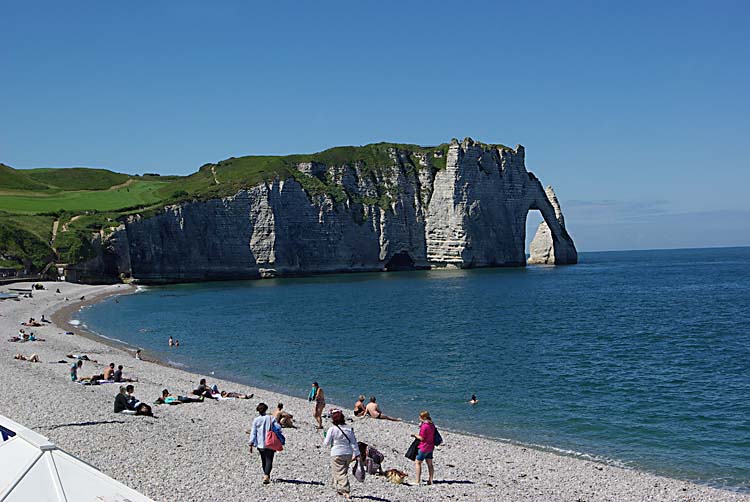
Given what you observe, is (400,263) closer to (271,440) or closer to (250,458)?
(250,458)

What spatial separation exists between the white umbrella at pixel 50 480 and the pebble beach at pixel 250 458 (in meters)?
5.20

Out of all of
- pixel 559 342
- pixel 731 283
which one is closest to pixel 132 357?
pixel 559 342

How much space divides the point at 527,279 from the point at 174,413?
271ft

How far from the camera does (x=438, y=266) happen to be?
424ft

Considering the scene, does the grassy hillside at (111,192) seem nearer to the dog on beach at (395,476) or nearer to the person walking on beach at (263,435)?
the person walking on beach at (263,435)

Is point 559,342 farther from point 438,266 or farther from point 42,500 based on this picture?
point 438,266

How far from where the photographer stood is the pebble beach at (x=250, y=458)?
45.9ft

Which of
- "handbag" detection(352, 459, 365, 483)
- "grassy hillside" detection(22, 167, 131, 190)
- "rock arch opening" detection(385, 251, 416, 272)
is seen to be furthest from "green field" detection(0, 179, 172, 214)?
"handbag" detection(352, 459, 365, 483)

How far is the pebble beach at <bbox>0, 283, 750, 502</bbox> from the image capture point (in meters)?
14.0

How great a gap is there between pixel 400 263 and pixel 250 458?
114m

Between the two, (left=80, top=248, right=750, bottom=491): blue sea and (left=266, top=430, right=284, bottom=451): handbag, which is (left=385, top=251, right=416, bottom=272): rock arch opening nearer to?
(left=80, top=248, right=750, bottom=491): blue sea

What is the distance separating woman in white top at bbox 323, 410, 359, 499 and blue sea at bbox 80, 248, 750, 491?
10099mm

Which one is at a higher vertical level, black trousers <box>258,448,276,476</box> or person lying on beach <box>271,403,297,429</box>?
black trousers <box>258,448,276,476</box>

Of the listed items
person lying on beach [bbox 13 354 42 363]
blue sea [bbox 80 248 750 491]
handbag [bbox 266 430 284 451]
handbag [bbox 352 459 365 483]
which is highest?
handbag [bbox 266 430 284 451]
